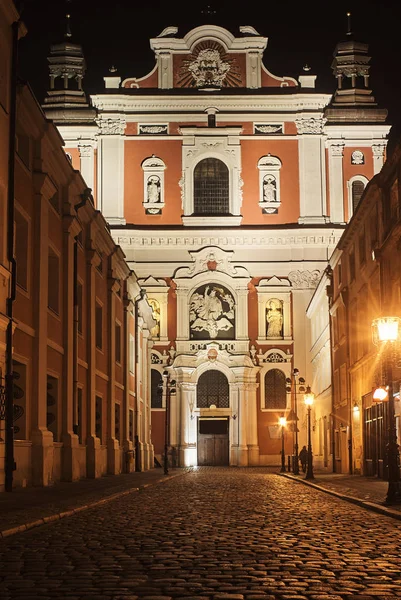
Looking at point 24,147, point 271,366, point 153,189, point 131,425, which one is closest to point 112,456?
point 131,425

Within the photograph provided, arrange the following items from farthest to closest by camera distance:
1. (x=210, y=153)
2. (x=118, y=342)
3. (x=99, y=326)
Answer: (x=210, y=153) < (x=118, y=342) < (x=99, y=326)

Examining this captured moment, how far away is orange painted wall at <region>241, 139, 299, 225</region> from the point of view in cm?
6375

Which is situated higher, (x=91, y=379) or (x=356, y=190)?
(x=356, y=190)

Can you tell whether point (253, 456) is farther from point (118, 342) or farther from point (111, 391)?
point (111, 391)

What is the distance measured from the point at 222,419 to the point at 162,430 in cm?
402

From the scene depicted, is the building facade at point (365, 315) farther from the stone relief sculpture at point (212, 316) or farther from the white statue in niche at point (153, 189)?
the white statue in niche at point (153, 189)

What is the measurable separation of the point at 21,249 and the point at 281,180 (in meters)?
41.2

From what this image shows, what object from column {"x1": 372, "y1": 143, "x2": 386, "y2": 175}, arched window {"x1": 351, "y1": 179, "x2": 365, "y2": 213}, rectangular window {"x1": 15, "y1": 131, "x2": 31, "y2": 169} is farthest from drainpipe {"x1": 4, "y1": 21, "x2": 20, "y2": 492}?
column {"x1": 372, "y1": 143, "x2": 386, "y2": 175}

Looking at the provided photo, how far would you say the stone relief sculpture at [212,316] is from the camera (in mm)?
62969

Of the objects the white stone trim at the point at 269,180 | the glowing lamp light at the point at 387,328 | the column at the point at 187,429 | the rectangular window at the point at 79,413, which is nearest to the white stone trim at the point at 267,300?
the white stone trim at the point at 269,180

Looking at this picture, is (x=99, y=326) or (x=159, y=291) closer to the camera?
(x=99, y=326)

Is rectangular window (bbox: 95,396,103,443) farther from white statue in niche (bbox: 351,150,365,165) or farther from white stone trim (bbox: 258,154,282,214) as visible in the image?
white statue in niche (bbox: 351,150,365,165)

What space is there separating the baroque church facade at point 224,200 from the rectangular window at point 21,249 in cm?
3712

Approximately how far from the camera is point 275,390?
62250 millimetres
